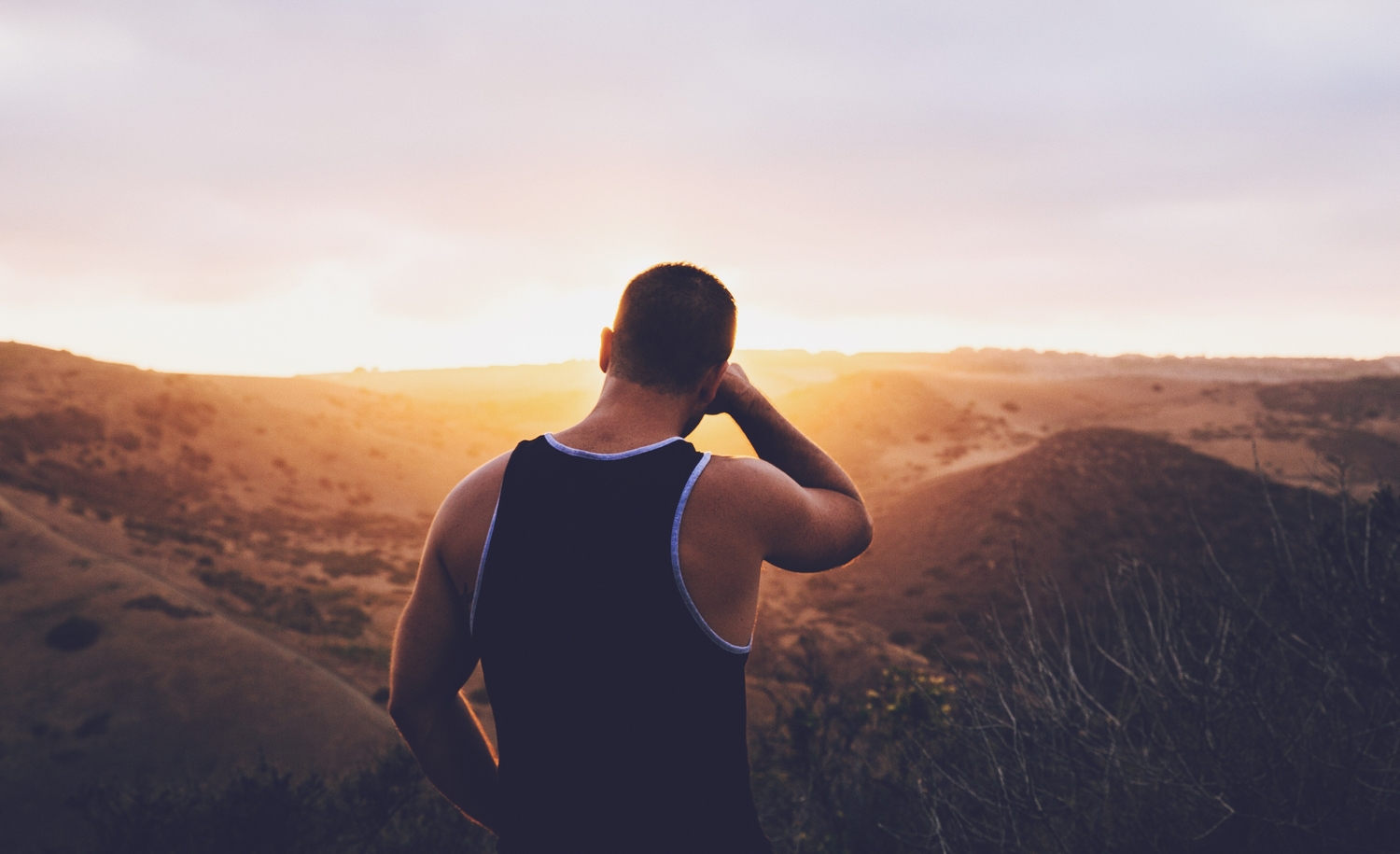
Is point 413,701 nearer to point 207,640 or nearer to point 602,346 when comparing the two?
point 602,346

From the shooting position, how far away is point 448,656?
1.66 metres

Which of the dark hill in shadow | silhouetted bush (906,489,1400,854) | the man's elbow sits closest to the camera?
the man's elbow

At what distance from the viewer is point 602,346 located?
1.69 meters

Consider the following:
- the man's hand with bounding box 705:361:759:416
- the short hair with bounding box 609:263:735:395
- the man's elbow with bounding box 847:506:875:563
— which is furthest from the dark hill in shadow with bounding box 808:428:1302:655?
the short hair with bounding box 609:263:735:395

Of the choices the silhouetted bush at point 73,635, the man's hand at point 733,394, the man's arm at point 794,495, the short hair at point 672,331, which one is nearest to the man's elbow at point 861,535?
the man's arm at point 794,495

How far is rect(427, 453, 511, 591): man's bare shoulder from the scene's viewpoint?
1.51 meters

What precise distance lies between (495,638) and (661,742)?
402 millimetres

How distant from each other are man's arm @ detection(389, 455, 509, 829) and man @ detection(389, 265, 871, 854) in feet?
0.04

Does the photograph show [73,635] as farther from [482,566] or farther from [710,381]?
[710,381]

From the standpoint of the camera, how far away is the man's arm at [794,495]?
58.7 inches

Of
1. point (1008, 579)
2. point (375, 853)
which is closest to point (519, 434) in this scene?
point (1008, 579)

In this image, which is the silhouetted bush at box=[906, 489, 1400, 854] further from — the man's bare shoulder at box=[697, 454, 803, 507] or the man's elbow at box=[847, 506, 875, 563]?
the man's bare shoulder at box=[697, 454, 803, 507]

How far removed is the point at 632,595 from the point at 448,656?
23.7 inches

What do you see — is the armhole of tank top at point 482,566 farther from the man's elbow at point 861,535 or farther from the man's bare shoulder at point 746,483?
the man's elbow at point 861,535
